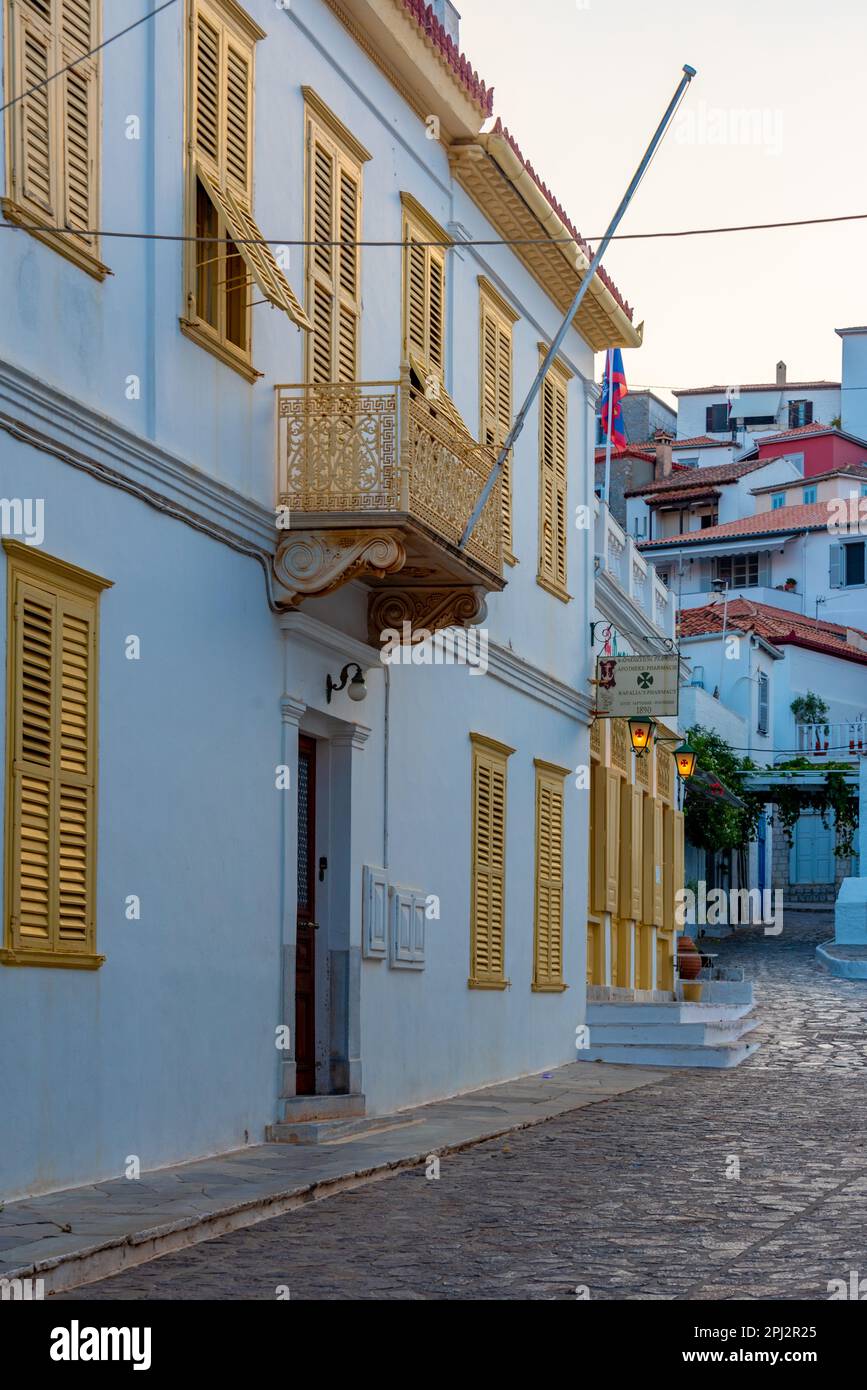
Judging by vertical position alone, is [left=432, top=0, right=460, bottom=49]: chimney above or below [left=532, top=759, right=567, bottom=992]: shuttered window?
above

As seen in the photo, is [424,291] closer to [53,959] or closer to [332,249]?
[332,249]

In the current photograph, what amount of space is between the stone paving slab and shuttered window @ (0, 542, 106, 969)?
4.10ft

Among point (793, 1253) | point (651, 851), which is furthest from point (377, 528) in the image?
point (651, 851)

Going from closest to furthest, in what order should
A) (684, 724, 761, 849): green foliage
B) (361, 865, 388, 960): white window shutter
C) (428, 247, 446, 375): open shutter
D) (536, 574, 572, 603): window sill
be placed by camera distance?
(361, 865, 388, 960): white window shutter → (428, 247, 446, 375): open shutter → (536, 574, 572, 603): window sill → (684, 724, 761, 849): green foliage

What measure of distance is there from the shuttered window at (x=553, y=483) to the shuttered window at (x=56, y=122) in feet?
33.1

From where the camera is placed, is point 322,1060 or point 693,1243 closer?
point 693,1243

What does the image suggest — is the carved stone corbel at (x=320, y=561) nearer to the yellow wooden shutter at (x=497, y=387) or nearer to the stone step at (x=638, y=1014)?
the yellow wooden shutter at (x=497, y=387)

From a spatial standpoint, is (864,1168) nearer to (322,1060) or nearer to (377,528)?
(322,1060)

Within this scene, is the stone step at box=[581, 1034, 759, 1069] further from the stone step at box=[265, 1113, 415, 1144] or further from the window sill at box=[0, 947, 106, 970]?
the window sill at box=[0, 947, 106, 970]

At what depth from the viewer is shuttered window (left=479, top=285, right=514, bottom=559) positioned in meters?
18.9

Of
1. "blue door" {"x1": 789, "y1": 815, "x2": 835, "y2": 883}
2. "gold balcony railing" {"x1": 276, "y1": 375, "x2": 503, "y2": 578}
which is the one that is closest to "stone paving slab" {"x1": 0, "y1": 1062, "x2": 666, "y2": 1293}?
"gold balcony railing" {"x1": 276, "y1": 375, "x2": 503, "y2": 578}

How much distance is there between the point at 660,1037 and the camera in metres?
22.3

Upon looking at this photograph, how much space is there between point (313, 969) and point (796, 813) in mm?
39133

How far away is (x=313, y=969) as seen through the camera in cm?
1488
